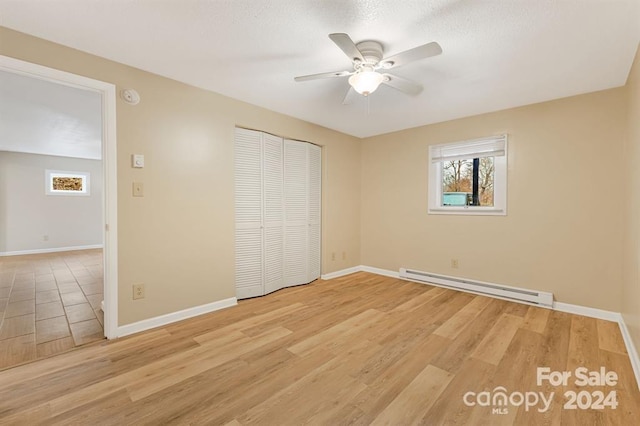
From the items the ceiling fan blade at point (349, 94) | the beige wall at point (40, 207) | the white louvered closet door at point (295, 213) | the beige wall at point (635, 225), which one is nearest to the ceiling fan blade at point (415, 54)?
the ceiling fan blade at point (349, 94)

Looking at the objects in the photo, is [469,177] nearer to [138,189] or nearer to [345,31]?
[345,31]

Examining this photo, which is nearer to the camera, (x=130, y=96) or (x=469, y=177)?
(x=130, y=96)

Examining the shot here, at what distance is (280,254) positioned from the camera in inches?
149

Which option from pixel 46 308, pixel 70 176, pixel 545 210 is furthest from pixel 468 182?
pixel 70 176

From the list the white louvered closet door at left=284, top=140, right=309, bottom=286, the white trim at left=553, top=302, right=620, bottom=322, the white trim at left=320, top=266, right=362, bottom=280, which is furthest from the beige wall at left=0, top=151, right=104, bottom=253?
the white trim at left=553, top=302, right=620, bottom=322

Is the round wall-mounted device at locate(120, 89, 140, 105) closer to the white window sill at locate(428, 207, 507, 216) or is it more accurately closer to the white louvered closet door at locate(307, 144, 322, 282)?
the white louvered closet door at locate(307, 144, 322, 282)

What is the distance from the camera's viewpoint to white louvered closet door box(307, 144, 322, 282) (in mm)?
4137

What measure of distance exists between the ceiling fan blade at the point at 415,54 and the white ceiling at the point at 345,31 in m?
0.19

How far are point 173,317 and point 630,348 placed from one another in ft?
12.6

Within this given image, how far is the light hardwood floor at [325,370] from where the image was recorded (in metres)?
1.51

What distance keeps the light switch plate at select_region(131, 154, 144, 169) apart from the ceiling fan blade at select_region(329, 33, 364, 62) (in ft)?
6.41

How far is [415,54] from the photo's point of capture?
5.90 feet

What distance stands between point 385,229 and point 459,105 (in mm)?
2077

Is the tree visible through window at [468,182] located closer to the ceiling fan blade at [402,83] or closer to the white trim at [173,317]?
the ceiling fan blade at [402,83]
